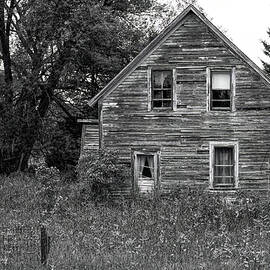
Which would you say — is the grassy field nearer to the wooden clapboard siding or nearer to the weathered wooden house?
the weathered wooden house

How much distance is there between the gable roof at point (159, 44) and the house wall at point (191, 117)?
208mm

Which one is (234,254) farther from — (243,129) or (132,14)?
(132,14)

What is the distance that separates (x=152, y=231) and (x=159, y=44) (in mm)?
10558

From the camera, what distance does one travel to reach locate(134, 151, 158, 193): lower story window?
2556 centimetres

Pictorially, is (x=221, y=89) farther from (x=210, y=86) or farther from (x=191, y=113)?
(x=191, y=113)

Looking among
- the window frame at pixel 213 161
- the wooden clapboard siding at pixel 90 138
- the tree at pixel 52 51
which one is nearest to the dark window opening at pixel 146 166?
the window frame at pixel 213 161

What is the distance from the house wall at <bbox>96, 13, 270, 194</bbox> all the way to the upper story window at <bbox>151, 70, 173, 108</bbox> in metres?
0.29

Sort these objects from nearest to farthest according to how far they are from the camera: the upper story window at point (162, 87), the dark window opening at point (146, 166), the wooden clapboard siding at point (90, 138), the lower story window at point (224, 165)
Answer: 1. the lower story window at point (224, 165)
2. the upper story window at point (162, 87)
3. the dark window opening at point (146, 166)
4. the wooden clapboard siding at point (90, 138)

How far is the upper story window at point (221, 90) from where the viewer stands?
25375mm

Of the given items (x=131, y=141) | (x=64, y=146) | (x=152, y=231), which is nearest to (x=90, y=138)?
(x=131, y=141)

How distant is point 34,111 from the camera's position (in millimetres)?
34625

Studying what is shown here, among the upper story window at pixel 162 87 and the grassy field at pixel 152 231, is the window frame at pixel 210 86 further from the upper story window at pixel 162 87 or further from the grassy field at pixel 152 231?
the grassy field at pixel 152 231

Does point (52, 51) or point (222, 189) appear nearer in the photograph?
point (222, 189)

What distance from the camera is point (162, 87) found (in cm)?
2558
